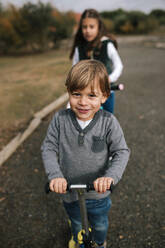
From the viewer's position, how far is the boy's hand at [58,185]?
1.39 meters

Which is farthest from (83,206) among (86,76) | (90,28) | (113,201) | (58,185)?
(90,28)

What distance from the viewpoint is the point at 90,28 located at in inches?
129

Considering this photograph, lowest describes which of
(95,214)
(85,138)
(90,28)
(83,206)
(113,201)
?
(113,201)

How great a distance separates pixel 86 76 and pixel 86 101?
6.9 inches

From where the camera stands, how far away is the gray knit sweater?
1.62 metres

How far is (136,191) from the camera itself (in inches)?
116

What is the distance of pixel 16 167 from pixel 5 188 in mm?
475

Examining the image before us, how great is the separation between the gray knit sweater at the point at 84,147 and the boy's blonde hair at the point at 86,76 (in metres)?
0.26

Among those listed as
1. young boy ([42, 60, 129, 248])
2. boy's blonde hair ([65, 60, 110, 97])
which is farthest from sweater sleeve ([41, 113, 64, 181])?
boy's blonde hair ([65, 60, 110, 97])

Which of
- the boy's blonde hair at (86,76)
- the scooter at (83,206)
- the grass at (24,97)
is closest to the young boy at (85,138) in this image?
the boy's blonde hair at (86,76)

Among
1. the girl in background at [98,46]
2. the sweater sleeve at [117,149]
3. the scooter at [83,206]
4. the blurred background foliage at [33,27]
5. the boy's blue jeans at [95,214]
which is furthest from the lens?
the blurred background foliage at [33,27]

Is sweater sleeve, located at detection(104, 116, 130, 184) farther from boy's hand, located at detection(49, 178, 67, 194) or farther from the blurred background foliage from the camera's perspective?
the blurred background foliage

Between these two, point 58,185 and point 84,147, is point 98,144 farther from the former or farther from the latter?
point 58,185

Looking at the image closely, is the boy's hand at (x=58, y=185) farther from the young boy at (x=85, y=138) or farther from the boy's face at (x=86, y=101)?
the boy's face at (x=86, y=101)
